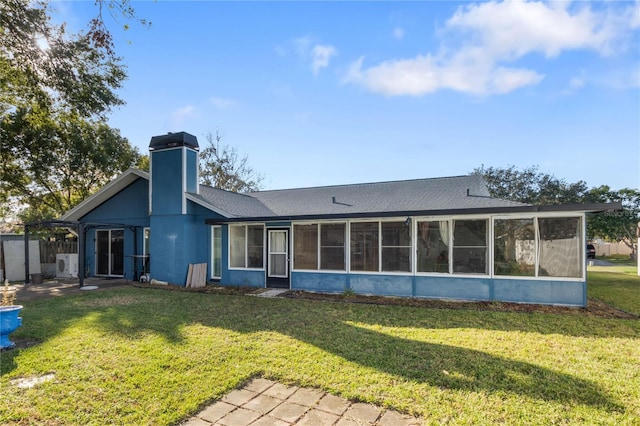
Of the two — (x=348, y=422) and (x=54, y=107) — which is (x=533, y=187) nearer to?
(x=348, y=422)

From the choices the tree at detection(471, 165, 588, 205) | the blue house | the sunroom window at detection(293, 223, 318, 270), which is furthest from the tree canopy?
the sunroom window at detection(293, 223, 318, 270)

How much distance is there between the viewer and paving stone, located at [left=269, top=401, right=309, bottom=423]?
10.3ft

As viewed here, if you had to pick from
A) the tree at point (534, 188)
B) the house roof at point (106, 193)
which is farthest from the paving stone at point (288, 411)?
the tree at point (534, 188)

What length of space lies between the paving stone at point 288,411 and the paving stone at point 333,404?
18cm

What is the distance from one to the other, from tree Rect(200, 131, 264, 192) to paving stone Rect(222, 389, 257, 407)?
26.1 metres

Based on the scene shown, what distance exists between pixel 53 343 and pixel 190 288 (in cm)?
589

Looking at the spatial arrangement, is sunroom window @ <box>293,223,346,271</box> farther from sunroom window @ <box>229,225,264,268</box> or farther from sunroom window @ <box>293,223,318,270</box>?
sunroom window @ <box>229,225,264,268</box>

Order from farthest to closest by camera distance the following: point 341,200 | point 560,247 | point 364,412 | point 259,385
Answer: point 341,200 < point 560,247 < point 259,385 < point 364,412

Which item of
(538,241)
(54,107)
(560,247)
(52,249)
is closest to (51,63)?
(54,107)

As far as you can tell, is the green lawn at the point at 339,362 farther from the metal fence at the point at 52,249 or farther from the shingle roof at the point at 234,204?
the metal fence at the point at 52,249

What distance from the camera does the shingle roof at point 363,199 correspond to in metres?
10.7

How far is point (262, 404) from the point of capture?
3.41 m

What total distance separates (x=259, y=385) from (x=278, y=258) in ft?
23.8

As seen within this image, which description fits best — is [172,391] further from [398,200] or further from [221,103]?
[221,103]
